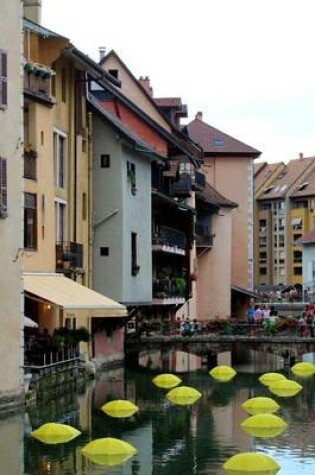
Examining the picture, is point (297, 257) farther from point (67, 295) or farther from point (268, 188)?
point (67, 295)

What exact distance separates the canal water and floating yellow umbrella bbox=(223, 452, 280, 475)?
244mm

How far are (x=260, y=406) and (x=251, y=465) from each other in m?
12.7

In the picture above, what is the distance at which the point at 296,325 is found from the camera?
188 ft

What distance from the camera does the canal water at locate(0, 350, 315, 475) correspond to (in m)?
25.3

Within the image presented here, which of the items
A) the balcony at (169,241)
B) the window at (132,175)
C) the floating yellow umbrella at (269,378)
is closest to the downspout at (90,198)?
the window at (132,175)

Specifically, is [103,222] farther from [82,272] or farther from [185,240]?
[185,240]

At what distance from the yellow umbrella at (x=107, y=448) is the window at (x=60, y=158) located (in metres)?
20.1

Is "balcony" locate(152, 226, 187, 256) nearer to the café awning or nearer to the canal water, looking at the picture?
the canal water

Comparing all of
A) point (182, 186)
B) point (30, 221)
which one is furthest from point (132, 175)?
point (182, 186)

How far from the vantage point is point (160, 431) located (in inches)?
1235

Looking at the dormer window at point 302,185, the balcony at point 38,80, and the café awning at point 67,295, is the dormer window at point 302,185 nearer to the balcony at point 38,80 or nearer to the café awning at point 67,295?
the café awning at point 67,295

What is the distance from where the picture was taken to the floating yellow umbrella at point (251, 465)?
79.0 ft

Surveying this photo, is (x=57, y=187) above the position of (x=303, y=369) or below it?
above

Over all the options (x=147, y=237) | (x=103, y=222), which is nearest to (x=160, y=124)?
(x=147, y=237)
